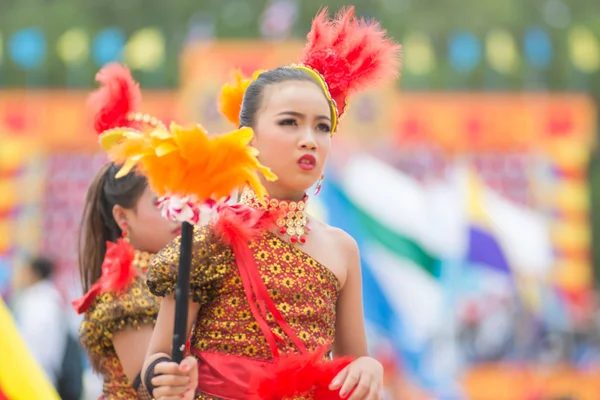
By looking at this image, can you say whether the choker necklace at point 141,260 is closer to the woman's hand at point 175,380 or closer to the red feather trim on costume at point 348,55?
the red feather trim on costume at point 348,55

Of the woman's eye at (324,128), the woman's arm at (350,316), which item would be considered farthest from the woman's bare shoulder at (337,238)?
the woman's eye at (324,128)

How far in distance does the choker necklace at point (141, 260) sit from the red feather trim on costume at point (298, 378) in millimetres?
948

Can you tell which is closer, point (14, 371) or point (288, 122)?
point (288, 122)

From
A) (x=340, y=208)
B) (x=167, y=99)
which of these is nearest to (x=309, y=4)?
(x=167, y=99)

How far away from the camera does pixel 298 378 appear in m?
2.72

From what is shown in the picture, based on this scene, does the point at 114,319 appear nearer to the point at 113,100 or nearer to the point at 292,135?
the point at 113,100

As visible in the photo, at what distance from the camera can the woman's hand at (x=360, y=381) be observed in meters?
2.70

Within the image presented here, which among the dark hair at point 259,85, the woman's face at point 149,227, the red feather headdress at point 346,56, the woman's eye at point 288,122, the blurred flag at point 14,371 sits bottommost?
the blurred flag at point 14,371

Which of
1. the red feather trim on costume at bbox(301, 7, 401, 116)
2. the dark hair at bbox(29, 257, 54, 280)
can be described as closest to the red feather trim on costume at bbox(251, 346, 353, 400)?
the red feather trim on costume at bbox(301, 7, 401, 116)

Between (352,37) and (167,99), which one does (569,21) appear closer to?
(167,99)

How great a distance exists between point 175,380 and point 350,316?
65 cm

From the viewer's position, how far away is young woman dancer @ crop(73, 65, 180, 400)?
3414mm

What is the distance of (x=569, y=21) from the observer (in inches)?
1646

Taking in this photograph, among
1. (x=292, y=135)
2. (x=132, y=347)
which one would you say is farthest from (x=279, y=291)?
(x=132, y=347)
